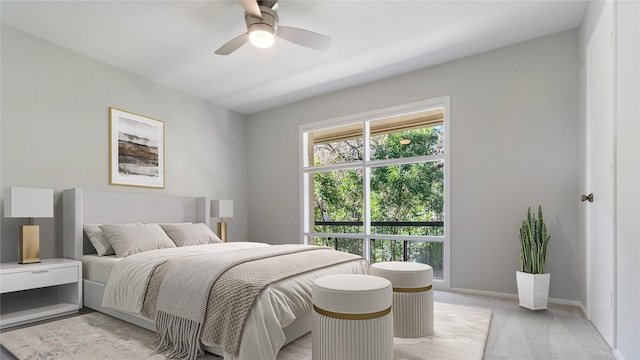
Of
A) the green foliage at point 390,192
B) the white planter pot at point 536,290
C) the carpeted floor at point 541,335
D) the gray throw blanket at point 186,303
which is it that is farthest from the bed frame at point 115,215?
the white planter pot at point 536,290

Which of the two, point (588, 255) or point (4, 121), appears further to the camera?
point (4, 121)

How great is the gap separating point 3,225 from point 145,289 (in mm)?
1827

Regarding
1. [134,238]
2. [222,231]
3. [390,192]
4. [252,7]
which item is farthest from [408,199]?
[134,238]

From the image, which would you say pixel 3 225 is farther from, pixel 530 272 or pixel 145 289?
pixel 530 272

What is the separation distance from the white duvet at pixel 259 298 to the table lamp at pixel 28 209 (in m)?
0.86

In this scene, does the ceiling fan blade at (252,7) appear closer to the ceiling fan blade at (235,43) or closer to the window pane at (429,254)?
the ceiling fan blade at (235,43)

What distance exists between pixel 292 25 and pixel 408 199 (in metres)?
2.47

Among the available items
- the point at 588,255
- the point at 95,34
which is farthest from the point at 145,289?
the point at 588,255

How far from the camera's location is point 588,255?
2.88m

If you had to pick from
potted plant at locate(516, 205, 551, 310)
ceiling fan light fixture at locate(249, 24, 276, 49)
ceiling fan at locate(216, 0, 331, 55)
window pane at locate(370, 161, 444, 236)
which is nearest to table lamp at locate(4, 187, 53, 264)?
ceiling fan at locate(216, 0, 331, 55)

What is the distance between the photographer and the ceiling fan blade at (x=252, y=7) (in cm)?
240

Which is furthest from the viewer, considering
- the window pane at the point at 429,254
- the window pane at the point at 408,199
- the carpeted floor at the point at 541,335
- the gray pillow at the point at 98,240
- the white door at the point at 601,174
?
the window pane at the point at 408,199

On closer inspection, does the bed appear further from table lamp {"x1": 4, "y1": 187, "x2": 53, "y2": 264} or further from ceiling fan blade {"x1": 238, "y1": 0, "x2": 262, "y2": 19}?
ceiling fan blade {"x1": 238, "y1": 0, "x2": 262, "y2": 19}

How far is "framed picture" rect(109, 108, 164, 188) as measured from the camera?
405cm
